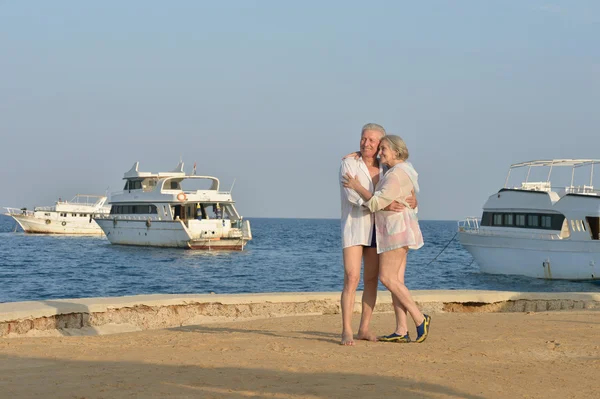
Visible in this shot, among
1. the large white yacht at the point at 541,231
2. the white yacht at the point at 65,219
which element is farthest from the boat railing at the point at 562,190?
the white yacht at the point at 65,219

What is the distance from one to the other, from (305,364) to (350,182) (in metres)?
1.63

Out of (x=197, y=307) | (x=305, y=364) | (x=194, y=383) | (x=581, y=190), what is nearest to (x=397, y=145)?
(x=305, y=364)

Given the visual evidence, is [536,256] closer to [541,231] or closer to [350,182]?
[541,231]

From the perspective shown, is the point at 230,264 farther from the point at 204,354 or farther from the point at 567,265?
the point at 204,354

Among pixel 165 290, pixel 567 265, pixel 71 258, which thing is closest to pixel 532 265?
pixel 567 265

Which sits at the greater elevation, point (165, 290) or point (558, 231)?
point (558, 231)

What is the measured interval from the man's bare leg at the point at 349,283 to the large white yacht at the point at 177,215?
4530 centimetres

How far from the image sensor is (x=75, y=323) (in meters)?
9.14

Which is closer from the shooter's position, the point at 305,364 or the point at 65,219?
the point at 305,364

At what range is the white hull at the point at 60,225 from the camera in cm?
8562

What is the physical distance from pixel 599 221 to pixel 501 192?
5.13 metres

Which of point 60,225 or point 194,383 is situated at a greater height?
point 60,225

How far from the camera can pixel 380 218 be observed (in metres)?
6.97

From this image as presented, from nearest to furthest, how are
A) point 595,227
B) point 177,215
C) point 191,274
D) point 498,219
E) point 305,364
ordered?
point 305,364 < point 595,227 < point 498,219 < point 191,274 < point 177,215
